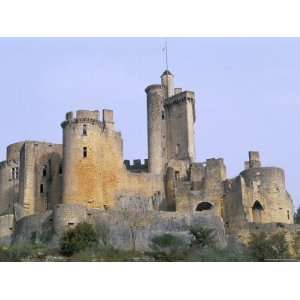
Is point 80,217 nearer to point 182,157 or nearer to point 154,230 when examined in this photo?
point 154,230

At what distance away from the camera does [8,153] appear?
6419 centimetres

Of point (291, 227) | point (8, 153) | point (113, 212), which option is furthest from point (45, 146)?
point (291, 227)

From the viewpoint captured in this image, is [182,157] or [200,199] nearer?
[200,199]

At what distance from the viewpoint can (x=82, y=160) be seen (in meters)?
57.8

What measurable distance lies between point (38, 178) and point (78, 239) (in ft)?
36.6

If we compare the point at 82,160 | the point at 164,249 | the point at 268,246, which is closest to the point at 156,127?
the point at 82,160

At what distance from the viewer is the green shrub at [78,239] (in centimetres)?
5003

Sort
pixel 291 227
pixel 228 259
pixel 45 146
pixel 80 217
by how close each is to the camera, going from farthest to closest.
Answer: pixel 45 146, pixel 291 227, pixel 80 217, pixel 228 259

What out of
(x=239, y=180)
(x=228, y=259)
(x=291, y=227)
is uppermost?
(x=239, y=180)

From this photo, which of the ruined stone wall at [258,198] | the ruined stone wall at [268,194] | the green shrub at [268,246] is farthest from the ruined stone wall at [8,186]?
the green shrub at [268,246]

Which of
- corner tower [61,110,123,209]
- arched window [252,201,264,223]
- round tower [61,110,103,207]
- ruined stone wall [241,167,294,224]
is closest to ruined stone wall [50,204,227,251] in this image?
corner tower [61,110,123,209]

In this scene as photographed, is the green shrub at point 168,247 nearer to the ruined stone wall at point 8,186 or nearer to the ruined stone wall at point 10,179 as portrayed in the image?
the ruined stone wall at point 10,179

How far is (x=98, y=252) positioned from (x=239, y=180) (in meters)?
14.5

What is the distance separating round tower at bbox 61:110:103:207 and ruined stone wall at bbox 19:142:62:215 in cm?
279
